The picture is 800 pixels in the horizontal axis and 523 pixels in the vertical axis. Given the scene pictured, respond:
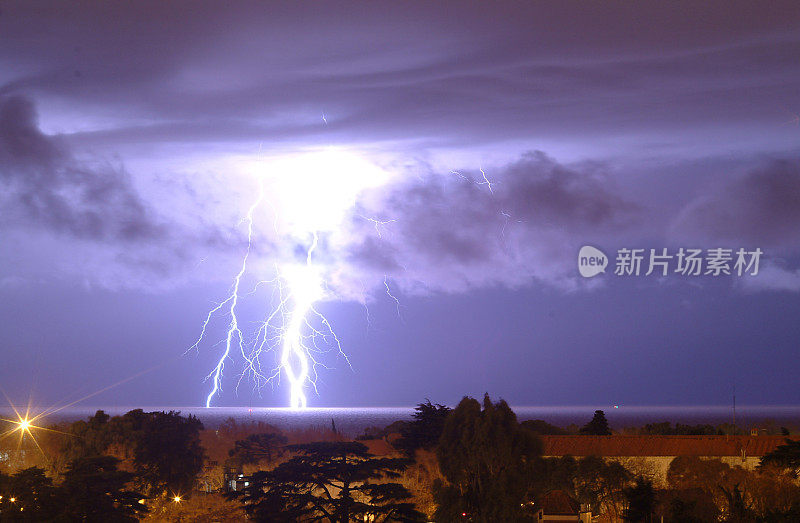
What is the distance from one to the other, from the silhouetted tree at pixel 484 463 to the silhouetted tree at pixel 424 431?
14947 mm

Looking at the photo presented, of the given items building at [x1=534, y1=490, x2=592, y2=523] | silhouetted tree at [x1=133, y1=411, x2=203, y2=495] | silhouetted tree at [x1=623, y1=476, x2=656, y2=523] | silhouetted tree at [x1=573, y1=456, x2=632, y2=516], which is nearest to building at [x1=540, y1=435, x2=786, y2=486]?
silhouetted tree at [x1=573, y1=456, x2=632, y2=516]

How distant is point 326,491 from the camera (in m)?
25.9

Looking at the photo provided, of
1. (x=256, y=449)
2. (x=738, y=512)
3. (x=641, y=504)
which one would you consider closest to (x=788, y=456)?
(x=738, y=512)

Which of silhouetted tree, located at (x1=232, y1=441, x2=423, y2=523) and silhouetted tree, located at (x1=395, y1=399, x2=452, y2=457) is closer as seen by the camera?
silhouetted tree, located at (x1=232, y1=441, x2=423, y2=523)

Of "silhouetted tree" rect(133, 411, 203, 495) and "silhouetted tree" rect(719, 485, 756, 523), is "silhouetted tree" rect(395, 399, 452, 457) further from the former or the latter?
"silhouetted tree" rect(719, 485, 756, 523)

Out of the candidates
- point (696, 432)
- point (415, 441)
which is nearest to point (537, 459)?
point (415, 441)

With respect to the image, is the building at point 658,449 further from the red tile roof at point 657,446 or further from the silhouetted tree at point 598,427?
the silhouetted tree at point 598,427

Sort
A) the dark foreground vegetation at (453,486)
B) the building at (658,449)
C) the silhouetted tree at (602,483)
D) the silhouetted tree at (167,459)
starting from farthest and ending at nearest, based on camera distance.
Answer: the silhouetted tree at (167,459) < the building at (658,449) < the silhouetted tree at (602,483) < the dark foreground vegetation at (453,486)

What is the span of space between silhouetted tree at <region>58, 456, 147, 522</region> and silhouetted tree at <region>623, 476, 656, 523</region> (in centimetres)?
1482

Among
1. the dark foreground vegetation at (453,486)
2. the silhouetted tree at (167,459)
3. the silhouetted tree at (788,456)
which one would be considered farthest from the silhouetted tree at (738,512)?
the silhouetted tree at (167,459)

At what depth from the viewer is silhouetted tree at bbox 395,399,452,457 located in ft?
132

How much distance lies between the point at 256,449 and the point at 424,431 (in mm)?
12699

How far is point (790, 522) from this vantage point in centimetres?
1977

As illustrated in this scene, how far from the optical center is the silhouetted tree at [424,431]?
40281mm
